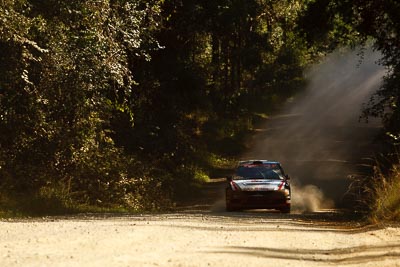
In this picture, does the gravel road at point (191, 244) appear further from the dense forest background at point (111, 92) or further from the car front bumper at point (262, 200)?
the dense forest background at point (111, 92)

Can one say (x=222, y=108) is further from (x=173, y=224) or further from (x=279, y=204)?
(x=173, y=224)

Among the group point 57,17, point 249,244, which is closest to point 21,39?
point 57,17

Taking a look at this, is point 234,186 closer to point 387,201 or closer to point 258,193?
point 258,193

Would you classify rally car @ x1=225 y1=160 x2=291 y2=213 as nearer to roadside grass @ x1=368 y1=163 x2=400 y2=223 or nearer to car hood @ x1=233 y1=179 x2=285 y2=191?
car hood @ x1=233 y1=179 x2=285 y2=191

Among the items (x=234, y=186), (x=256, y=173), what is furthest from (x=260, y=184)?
(x=256, y=173)

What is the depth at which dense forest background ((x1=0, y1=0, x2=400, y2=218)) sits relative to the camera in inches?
912

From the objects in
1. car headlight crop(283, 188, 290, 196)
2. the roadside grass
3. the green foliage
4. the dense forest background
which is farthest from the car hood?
the roadside grass

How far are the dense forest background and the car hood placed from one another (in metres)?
3.67

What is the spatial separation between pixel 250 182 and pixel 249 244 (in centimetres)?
1179

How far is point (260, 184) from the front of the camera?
2531 cm

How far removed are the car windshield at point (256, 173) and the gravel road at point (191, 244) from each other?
24.6ft

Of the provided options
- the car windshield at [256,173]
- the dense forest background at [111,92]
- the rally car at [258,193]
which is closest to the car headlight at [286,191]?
the rally car at [258,193]

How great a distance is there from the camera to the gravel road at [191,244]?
1131 cm

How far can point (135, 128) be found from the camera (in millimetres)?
34719
